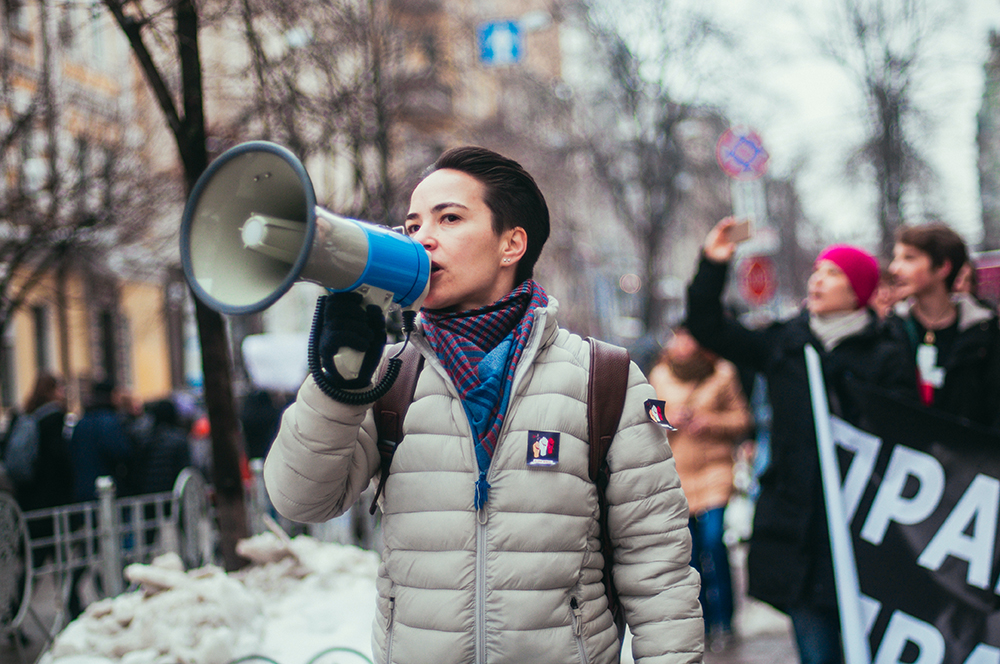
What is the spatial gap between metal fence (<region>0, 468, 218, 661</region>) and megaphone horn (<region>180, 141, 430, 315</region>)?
286 centimetres

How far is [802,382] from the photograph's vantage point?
12.2ft

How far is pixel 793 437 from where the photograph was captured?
12.2ft

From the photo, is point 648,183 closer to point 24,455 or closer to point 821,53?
point 821,53

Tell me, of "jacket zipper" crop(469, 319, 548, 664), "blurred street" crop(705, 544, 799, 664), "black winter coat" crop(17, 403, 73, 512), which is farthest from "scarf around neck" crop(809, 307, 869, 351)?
"black winter coat" crop(17, 403, 73, 512)

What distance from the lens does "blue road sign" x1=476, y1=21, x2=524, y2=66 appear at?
1289 centimetres

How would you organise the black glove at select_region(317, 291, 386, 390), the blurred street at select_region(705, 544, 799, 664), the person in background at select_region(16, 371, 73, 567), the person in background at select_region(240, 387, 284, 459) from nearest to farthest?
the black glove at select_region(317, 291, 386, 390), the blurred street at select_region(705, 544, 799, 664), the person in background at select_region(16, 371, 73, 567), the person in background at select_region(240, 387, 284, 459)

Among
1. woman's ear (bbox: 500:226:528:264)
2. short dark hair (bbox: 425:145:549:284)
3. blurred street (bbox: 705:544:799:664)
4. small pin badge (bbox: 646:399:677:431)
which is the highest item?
short dark hair (bbox: 425:145:549:284)

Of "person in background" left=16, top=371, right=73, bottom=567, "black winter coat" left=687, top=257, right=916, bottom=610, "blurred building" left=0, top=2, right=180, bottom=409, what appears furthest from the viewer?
"blurred building" left=0, top=2, right=180, bottom=409

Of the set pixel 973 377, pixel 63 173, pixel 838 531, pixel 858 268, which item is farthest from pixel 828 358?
pixel 63 173

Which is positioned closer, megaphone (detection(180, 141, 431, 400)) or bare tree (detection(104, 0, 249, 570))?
megaphone (detection(180, 141, 431, 400))

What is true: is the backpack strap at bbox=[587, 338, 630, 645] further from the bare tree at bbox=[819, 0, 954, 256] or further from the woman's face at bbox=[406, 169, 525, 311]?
the bare tree at bbox=[819, 0, 954, 256]

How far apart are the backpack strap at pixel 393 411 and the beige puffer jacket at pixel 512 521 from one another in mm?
28

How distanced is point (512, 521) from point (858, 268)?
8.41ft

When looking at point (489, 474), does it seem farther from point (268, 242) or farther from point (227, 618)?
point (227, 618)
